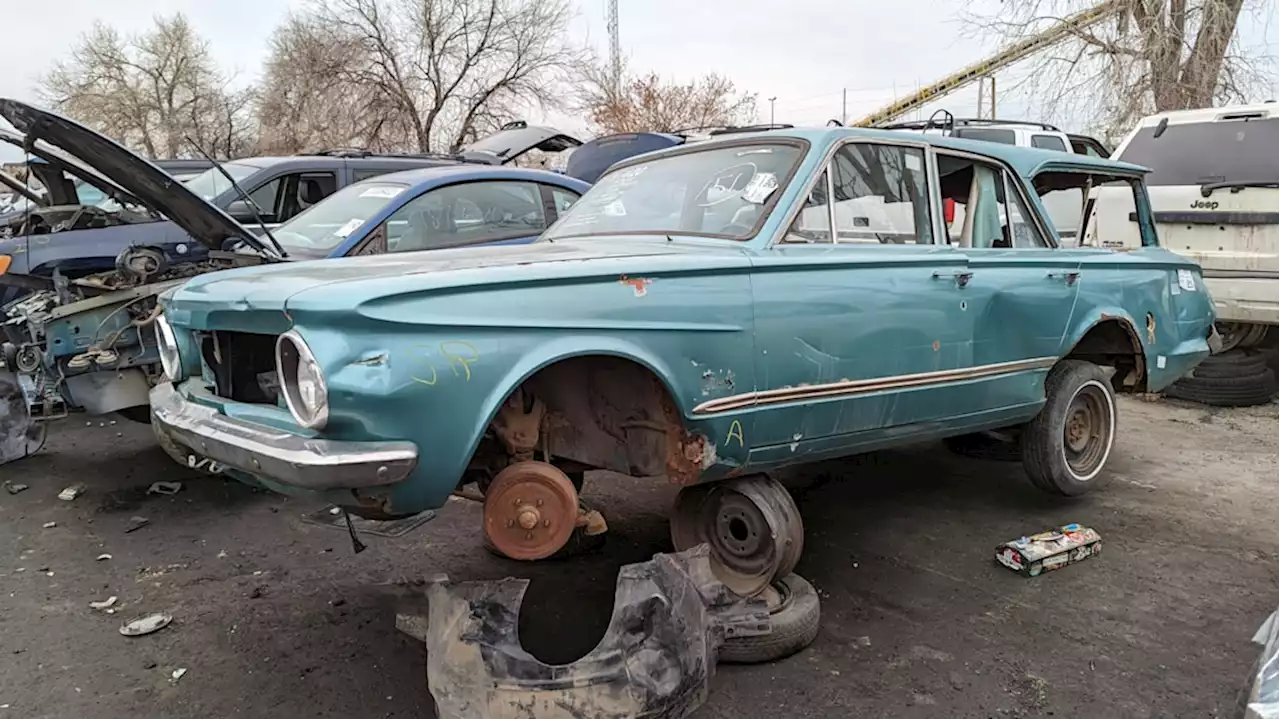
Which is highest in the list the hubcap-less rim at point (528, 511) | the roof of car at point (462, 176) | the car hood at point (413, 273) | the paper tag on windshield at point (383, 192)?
the roof of car at point (462, 176)

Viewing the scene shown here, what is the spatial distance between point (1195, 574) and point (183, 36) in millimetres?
40065

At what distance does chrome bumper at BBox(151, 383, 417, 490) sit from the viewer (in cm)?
233

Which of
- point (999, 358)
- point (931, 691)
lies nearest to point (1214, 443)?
point (999, 358)

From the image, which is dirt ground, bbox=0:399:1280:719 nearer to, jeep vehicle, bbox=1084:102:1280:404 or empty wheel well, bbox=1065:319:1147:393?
empty wheel well, bbox=1065:319:1147:393

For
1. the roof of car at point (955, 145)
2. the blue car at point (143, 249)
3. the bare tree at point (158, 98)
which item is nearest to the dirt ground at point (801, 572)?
the blue car at point (143, 249)

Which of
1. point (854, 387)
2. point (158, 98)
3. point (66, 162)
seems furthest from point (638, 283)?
point (158, 98)

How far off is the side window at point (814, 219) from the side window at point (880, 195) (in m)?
0.06

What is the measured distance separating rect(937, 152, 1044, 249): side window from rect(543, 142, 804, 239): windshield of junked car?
0.96 m

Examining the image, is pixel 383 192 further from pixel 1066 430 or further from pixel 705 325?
pixel 1066 430

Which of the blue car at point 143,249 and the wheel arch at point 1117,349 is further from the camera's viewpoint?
the wheel arch at point 1117,349

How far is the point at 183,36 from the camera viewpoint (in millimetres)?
35500

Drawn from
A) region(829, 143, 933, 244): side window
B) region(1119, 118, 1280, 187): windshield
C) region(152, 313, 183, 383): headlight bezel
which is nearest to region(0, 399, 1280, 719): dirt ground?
region(152, 313, 183, 383): headlight bezel

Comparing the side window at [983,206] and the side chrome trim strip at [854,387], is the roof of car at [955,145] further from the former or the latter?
the side chrome trim strip at [854,387]

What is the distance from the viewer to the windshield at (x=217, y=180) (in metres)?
7.46
